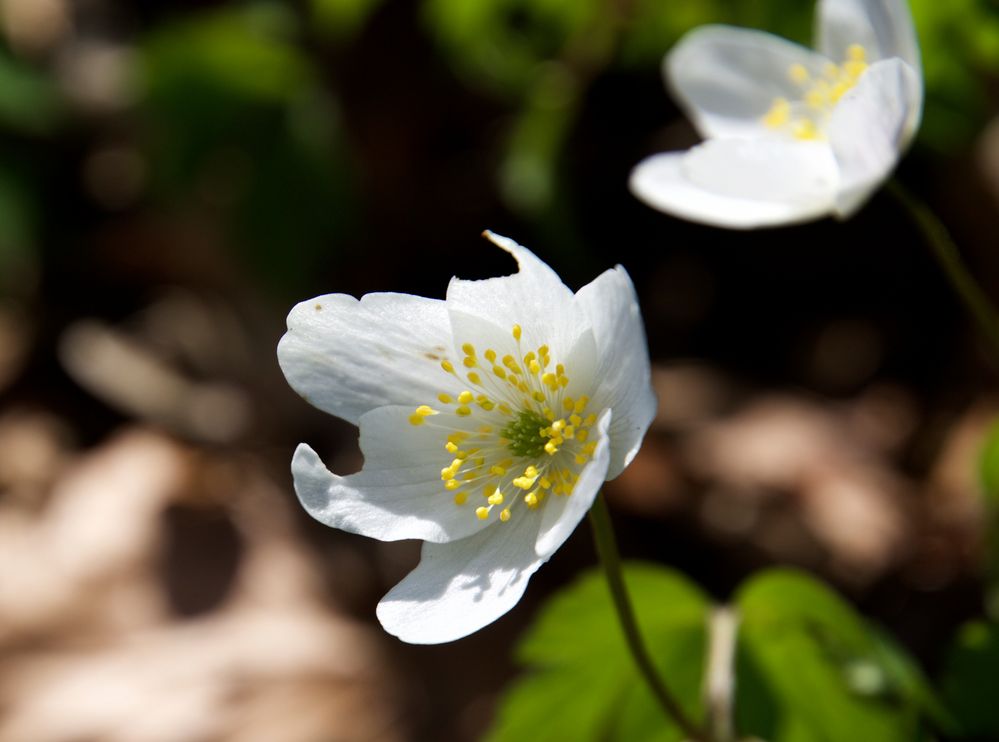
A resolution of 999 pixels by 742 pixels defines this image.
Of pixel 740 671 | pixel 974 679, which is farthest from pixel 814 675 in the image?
pixel 974 679

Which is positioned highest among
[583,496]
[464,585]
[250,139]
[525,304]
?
[525,304]

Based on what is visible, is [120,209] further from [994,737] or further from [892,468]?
[994,737]

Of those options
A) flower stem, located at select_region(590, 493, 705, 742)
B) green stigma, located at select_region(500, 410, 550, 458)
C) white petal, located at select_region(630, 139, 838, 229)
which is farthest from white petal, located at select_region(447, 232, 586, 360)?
white petal, located at select_region(630, 139, 838, 229)

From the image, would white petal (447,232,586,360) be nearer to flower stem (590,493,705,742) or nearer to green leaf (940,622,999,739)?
flower stem (590,493,705,742)

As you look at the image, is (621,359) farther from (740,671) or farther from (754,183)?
(740,671)

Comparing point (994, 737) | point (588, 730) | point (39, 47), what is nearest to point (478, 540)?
point (588, 730)

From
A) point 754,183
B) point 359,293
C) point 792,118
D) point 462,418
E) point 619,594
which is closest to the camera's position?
Result: point 619,594

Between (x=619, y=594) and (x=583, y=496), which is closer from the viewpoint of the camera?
(x=583, y=496)
